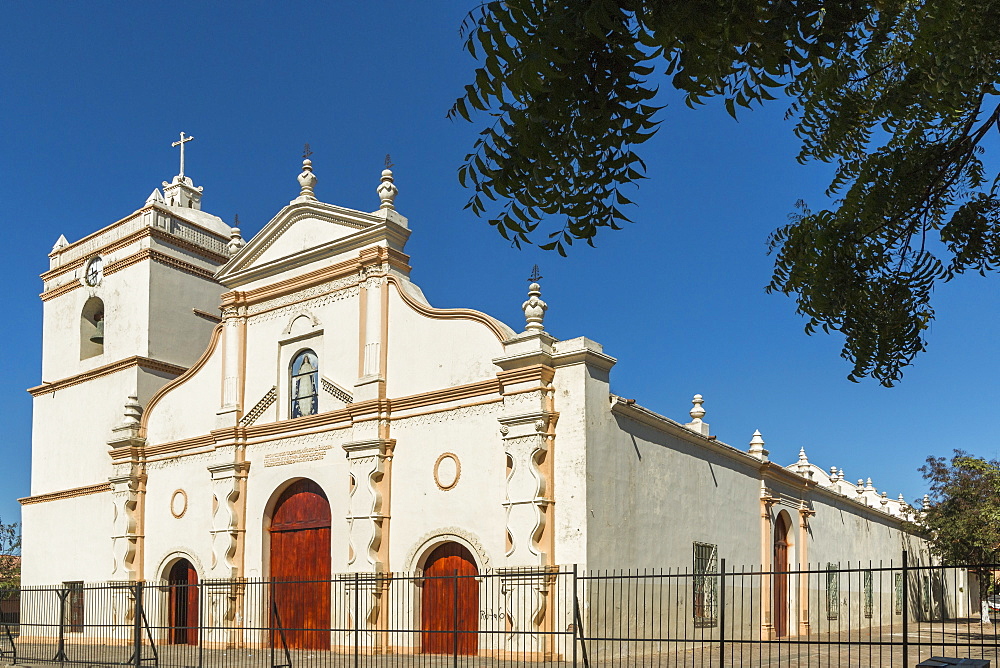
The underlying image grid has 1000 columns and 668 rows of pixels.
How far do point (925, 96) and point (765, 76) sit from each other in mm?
2015

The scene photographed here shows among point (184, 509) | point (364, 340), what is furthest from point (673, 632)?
point (184, 509)

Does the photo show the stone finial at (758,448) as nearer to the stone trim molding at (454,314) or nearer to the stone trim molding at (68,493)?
the stone trim molding at (454,314)

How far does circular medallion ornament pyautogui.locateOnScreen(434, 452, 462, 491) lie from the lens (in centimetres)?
1734

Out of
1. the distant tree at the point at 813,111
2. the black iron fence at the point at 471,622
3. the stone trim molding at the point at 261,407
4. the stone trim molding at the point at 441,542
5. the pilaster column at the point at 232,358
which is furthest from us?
the pilaster column at the point at 232,358

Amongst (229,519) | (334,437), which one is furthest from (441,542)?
(229,519)

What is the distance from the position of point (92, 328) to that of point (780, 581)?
18.3 meters

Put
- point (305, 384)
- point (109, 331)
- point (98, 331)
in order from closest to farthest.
→ point (305, 384)
point (109, 331)
point (98, 331)

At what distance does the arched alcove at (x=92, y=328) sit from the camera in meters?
26.1

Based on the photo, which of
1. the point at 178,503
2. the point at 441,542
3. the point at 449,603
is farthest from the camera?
the point at 178,503

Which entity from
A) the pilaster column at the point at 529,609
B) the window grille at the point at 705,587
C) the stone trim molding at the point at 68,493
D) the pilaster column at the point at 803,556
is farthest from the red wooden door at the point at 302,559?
the pilaster column at the point at 803,556

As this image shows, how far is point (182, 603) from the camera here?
72.2 feet

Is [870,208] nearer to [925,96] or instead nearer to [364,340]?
[925,96]

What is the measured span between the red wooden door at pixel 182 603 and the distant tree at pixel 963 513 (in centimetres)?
2266

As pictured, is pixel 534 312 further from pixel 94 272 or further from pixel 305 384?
pixel 94 272
